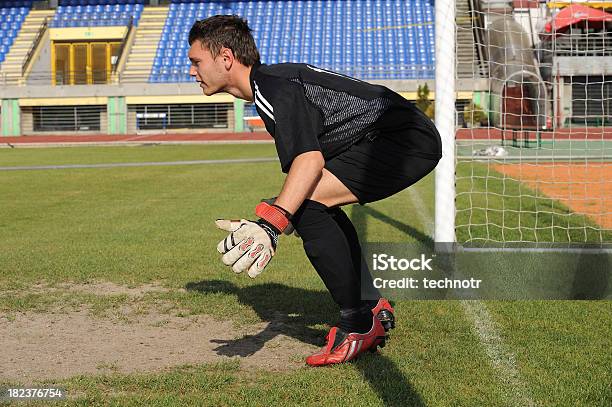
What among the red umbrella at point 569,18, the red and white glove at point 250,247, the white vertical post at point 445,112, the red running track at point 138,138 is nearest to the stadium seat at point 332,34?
the red running track at point 138,138

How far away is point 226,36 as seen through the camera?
11.6ft

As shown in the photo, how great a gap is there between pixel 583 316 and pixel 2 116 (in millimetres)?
42703

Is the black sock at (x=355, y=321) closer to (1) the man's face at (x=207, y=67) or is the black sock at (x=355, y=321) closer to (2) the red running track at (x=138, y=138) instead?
(1) the man's face at (x=207, y=67)

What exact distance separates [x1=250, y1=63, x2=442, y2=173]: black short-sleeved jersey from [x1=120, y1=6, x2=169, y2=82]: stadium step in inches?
1586

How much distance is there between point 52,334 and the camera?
14.3 feet

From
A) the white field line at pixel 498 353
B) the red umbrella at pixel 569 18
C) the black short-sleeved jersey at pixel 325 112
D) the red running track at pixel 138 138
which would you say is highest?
the red umbrella at pixel 569 18

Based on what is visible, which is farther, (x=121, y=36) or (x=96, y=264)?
(x=121, y=36)

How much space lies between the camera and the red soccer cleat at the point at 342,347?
3676mm

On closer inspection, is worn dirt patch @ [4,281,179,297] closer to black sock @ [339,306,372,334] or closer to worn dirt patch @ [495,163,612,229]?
black sock @ [339,306,372,334]

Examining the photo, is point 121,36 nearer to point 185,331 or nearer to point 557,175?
point 557,175

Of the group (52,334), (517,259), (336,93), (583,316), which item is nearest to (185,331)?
(52,334)

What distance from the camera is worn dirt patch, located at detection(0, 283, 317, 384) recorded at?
372 centimetres

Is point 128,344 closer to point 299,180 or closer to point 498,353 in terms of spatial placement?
point 299,180

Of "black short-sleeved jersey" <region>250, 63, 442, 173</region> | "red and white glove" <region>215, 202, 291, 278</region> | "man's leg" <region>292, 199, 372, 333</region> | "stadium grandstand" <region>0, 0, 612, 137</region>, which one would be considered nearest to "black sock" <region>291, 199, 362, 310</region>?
"man's leg" <region>292, 199, 372, 333</region>
